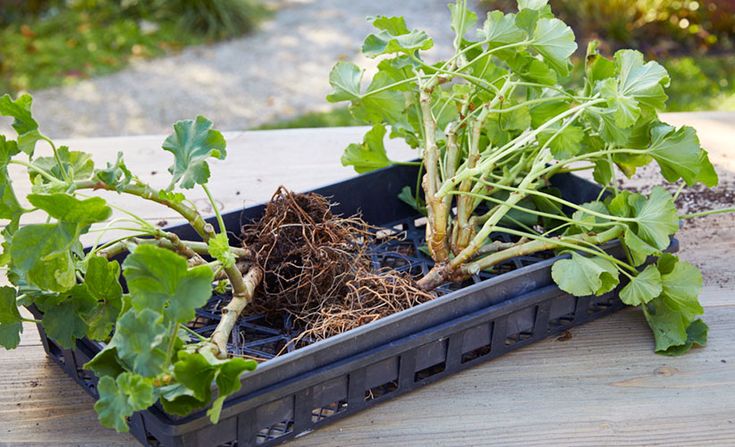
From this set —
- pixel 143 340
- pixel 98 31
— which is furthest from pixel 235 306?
pixel 98 31

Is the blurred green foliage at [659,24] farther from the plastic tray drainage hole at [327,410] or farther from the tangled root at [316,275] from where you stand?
the plastic tray drainage hole at [327,410]

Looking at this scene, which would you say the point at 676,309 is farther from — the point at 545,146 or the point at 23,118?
the point at 23,118

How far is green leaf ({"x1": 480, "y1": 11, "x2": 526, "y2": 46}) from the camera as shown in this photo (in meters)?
0.94

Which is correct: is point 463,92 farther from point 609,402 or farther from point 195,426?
point 195,426

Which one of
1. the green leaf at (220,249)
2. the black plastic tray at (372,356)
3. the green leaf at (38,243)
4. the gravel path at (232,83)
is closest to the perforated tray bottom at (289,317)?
the black plastic tray at (372,356)

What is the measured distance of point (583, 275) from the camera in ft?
2.90

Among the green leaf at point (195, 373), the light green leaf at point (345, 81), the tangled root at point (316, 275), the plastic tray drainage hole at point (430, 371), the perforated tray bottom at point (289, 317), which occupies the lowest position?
the plastic tray drainage hole at point (430, 371)

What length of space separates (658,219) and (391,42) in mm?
344

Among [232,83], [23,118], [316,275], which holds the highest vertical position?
[23,118]

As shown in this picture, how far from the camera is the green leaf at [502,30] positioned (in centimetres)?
94

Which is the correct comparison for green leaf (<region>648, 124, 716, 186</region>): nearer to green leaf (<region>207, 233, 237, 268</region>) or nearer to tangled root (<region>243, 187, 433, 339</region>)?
tangled root (<region>243, 187, 433, 339</region>)

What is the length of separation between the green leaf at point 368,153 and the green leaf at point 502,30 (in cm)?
21

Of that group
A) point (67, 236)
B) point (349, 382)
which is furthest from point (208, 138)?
point (349, 382)

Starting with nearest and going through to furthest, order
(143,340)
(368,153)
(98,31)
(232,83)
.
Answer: (143,340)
(368,153)
(232,83)
(98,31)
